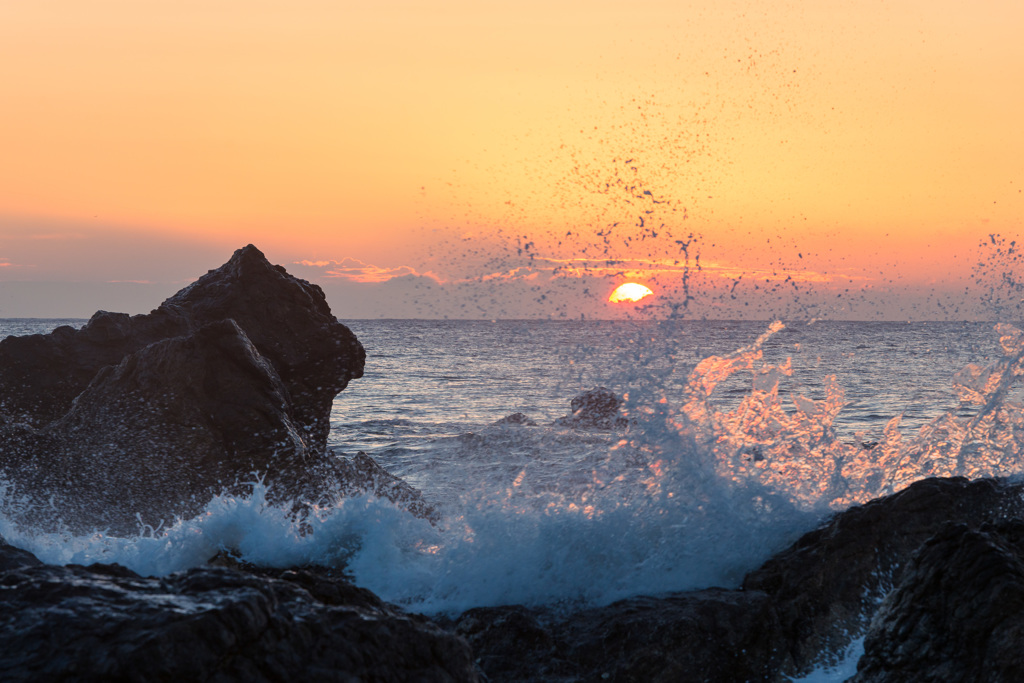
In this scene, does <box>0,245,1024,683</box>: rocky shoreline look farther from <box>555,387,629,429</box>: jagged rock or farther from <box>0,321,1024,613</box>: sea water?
<box>555,387,629,429</box>: jagged rock

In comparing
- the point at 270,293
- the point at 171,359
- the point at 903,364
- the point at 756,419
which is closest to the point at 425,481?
the point at 270,293

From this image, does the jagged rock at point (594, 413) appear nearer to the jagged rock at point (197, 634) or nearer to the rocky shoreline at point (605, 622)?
the rocky shoreline at point (605, 622)

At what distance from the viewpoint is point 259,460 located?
7117mm

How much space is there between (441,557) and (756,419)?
3.26 m

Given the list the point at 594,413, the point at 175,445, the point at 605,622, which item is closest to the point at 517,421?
the point at 594,413

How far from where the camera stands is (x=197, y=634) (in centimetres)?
235

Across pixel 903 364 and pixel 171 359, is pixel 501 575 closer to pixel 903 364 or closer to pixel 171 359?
pixel 171 359

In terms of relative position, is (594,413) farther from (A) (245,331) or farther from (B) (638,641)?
(B) (638,641)

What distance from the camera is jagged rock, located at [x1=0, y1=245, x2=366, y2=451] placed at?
8711 millimetres

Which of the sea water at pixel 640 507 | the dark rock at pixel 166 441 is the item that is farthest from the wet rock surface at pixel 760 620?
the dark rock at pixel 166 441

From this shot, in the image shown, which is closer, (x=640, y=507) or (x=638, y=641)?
(x=638, y=641)

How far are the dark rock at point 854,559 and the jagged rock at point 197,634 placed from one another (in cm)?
Result: 234

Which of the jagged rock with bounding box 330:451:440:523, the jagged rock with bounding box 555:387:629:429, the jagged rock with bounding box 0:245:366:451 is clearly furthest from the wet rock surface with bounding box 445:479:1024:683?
the jagged rock with bounding box 555:387:629:429

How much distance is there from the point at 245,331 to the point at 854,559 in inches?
257
